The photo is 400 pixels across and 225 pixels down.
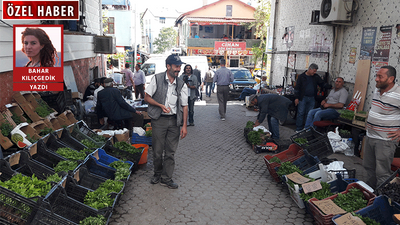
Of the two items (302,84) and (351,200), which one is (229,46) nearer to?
(302,84)

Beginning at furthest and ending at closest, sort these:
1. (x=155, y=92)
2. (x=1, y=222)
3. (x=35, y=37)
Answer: (x=35, y=37)
(x=155, y=92)
(x=1, y=222)

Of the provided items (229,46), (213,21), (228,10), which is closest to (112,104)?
(229,46)

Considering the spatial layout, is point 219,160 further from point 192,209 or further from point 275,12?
point 275,12

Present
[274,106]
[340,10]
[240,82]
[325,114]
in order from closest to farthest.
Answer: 1. [274,106]
2. [325,114]
3. [340,10]
4. [240,82]

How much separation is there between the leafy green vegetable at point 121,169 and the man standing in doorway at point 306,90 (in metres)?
5.80

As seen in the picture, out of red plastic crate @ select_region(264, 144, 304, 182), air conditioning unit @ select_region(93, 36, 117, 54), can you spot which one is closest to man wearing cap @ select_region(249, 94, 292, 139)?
red plastic crate @ select_region(264, 144, 304, 182)

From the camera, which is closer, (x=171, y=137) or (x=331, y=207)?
(x=331, y=207)

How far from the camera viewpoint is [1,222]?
332 cm

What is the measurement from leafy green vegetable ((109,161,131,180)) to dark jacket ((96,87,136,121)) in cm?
265

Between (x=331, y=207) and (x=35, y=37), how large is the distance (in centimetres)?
565

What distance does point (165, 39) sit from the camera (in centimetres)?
7519

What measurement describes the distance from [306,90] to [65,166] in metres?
6.94

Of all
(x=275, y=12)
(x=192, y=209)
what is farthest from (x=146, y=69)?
(x=192, y=209)

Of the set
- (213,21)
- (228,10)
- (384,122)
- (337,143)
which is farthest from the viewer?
(228,10)
